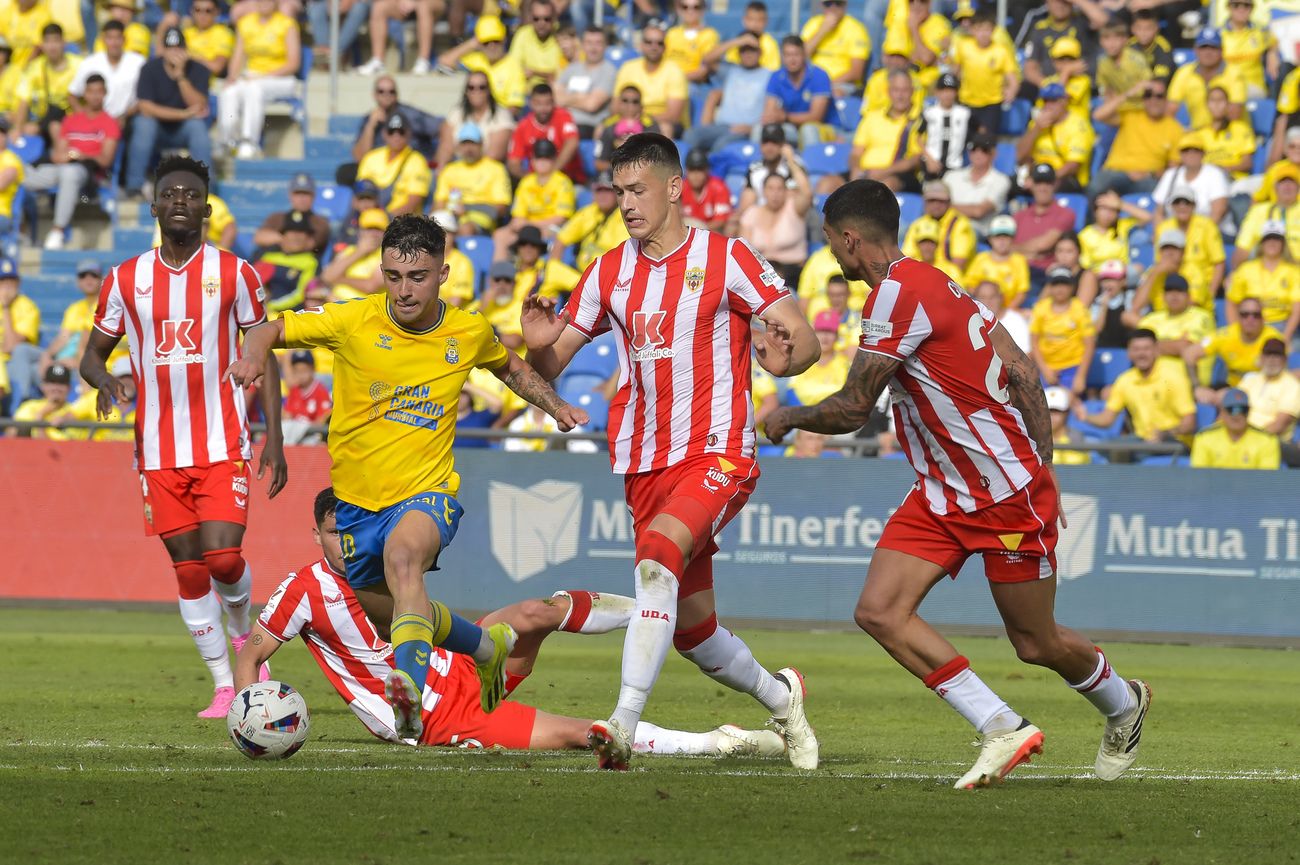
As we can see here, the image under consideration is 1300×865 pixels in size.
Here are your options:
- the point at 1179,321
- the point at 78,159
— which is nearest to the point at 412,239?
the point at 1179,321

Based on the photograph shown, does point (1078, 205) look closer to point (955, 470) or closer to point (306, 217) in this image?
point (306, 217)

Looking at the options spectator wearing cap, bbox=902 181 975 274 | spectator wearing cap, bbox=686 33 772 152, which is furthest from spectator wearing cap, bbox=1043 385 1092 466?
spectator wearing cap, bbox=686 33 772 152

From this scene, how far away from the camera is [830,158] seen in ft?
66.3

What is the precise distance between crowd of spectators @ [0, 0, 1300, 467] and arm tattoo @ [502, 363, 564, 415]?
8173mm

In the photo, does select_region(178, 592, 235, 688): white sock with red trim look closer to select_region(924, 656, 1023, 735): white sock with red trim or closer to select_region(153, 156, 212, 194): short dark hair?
select_region(153, 156, 212, 194): short dark hair

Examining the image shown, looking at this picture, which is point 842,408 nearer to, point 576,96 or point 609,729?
point 609,729

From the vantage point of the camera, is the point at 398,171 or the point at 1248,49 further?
the point at 398,171

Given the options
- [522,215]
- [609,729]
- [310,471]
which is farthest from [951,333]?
[522,215]

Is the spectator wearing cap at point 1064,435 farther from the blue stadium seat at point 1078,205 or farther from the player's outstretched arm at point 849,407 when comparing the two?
the player's outstretched arm at point 849,407

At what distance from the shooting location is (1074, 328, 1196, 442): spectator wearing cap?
53.9 ft

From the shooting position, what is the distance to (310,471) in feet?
53.0

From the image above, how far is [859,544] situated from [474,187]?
7167 millimetres

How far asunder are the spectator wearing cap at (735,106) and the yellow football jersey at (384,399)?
12807 mm

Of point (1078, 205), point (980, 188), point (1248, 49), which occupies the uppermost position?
point (1248, 49)
